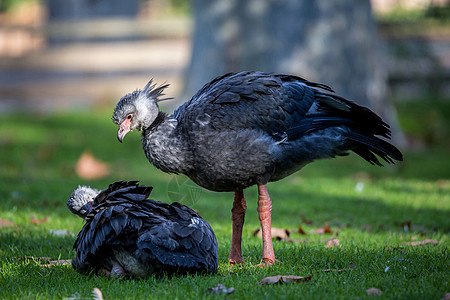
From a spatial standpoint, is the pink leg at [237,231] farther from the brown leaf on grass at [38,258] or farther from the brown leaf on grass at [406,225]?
the brown leaf on grass at [406,225]

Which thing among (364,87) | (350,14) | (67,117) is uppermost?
(350,14)

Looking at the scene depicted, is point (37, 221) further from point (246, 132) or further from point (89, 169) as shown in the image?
point (89, 169)

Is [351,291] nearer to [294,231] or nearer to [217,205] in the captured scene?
[294,231]

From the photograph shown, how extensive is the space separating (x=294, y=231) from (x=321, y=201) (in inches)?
67.6

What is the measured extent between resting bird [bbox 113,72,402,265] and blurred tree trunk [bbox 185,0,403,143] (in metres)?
7.46

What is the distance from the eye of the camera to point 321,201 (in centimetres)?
778

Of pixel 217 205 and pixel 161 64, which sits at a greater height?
pixel 161 64

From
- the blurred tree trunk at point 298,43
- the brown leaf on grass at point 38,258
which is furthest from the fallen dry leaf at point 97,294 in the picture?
the blurred tree trunk at point 298,43

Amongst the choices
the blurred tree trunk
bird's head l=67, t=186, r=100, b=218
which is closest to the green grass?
bird's head l=67, t=186, r=100, b=218

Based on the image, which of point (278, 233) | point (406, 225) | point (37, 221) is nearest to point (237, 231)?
point (278, 233)

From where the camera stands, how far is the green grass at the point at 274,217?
4.04 m

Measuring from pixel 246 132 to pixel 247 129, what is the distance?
32 mm

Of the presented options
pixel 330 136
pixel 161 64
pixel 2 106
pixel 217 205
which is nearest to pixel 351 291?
pixel 330 136

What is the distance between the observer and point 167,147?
464cm
